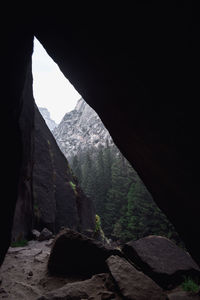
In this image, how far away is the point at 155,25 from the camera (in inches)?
106

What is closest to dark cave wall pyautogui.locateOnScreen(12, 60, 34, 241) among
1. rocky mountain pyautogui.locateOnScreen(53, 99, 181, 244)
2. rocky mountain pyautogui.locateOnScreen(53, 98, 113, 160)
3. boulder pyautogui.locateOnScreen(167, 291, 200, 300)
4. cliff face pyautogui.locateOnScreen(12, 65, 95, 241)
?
cliff face pyautogui.locateOnScreen(12, 65, 95, 241)

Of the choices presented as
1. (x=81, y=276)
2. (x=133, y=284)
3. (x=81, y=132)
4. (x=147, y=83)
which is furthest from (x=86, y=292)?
(x=81, y=132)

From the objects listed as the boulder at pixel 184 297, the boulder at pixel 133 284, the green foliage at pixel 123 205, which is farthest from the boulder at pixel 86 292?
the green foliage at pixel 123 205

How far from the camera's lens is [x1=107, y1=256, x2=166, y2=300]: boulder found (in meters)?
3.86

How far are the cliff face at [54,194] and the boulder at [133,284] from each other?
32.5 feet

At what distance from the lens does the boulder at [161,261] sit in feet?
16.7

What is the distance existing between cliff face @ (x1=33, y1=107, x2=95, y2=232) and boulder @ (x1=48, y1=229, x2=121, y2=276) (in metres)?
7.81

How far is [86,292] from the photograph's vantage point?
163 inches

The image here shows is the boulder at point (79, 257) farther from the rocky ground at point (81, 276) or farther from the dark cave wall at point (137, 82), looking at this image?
the dark cave wall at point (137, 82)

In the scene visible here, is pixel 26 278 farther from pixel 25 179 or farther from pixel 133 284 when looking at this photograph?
pixel 25 179

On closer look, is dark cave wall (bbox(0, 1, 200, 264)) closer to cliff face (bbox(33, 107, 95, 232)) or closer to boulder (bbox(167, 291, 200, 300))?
boulder (bbox(167, 291, 200, 300))

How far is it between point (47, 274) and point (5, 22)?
20.7ft

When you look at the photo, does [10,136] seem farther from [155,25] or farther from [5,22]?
[155,25]

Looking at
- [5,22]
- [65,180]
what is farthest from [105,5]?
[65,180]
